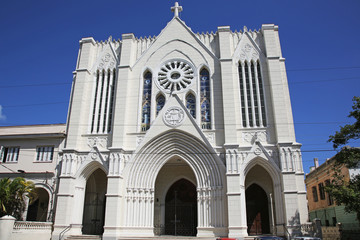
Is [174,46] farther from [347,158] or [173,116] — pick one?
[347,158]

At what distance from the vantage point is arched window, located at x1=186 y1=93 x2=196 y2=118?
76.9ft

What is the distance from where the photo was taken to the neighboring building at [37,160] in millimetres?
22984

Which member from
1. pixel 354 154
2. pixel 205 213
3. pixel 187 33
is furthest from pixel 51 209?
pixel 354 154

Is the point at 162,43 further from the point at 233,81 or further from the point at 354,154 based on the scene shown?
the point at 354,154

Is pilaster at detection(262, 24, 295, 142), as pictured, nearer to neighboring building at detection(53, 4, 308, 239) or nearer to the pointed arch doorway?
neighboring building at detection(53, 4, 308, 239)

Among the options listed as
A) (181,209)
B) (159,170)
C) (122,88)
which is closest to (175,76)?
(122,88)

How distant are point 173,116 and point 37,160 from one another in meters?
11.5

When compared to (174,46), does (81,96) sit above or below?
below

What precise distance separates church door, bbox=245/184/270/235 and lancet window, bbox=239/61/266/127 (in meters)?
5.03

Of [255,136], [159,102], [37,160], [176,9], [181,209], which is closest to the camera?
[255,136]

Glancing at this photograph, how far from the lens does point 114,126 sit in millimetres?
22938

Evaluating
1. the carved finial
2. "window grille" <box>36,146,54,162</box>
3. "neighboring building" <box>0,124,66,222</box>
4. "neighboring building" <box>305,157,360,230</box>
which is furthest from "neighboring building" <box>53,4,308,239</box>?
"neighboring building" <box>305,157,360,230</box>

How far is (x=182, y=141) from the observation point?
72.7 feet

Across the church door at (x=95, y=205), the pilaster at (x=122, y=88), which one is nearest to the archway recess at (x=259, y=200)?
the pilaster at (x=122, y=88)
